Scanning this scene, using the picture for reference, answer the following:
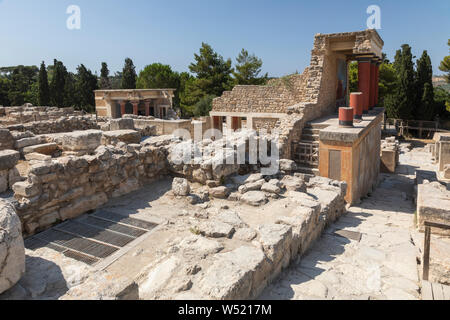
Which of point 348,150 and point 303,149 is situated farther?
point 303,149

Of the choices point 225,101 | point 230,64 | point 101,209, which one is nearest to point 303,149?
point 101,209

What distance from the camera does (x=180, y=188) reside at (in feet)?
19.8

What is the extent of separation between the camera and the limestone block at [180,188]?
5992 millimetres

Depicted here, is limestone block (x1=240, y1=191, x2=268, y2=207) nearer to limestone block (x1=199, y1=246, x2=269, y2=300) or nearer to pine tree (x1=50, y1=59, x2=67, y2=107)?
limestone block (x1=199, y1=246, x2=269, y2=300)

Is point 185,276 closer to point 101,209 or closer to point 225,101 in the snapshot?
point 101,209

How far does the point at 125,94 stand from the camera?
25.7m

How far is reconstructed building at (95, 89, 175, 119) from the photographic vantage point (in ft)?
84.0

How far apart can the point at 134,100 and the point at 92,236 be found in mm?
22397

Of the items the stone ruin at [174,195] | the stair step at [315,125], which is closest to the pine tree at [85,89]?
the stone ruin at [174,195]

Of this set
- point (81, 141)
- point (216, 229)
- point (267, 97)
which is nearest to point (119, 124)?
point (81, 141)

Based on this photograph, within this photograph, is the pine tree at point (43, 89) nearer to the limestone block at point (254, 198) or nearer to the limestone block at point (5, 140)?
the limestone block at point (5, 140)

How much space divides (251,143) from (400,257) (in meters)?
3.97

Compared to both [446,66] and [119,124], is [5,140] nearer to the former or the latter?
[119,124]

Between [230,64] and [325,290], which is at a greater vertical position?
[230,64]
